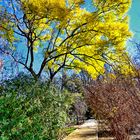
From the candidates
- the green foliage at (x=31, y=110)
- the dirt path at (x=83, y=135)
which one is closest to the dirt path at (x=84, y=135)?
the dirt path at (x=83, y=135)

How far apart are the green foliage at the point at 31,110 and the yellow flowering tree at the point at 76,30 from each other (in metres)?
10.9

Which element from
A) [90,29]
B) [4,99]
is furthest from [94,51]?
[4,99]

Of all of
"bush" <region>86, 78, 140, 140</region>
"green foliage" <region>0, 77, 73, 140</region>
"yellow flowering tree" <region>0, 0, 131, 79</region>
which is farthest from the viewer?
"yellow flowering tree" <region>0, 0, 131, 79</region>

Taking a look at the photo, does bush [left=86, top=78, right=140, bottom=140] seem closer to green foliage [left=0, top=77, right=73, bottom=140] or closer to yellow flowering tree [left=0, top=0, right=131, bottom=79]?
green foliage [left=0, top=77, right=73, bottom=140]

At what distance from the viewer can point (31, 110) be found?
1221cm

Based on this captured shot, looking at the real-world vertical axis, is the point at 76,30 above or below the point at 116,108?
above

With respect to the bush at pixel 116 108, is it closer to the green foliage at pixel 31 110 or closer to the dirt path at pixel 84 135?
the green foliage at pixel 31 110

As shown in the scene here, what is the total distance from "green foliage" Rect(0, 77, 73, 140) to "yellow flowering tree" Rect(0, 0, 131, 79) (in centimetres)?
1095

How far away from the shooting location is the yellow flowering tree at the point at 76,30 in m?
25.2

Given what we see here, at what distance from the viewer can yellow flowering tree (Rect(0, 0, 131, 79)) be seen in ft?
82.7

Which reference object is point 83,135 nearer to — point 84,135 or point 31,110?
point 84,135

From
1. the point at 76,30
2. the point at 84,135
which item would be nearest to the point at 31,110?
the point at 84,135

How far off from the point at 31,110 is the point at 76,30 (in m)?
15.7

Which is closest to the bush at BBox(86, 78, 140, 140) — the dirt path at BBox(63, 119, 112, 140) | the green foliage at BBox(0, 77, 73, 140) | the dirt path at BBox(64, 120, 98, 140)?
the green foliage at BBox(0, 77, 73, 140)
